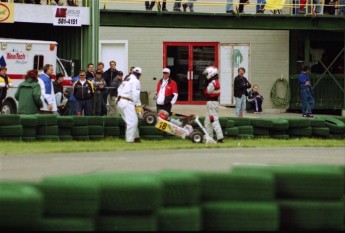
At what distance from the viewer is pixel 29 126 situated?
20.8 metres

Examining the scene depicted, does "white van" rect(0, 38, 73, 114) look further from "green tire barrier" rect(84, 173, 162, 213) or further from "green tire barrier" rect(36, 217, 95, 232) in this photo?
"green tire barrier" rect(36, 217, 95, 232)

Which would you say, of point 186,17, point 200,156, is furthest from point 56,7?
point 200,156

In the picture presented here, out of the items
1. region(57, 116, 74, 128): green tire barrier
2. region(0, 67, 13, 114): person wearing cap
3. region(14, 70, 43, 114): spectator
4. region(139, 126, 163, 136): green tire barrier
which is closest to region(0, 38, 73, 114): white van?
region(0, 67, 13, 114): person wearing cap

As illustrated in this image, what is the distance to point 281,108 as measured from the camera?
37.9m

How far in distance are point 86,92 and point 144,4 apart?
12.6 metres

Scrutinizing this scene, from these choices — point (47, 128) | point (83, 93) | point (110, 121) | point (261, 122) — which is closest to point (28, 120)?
point (47, 128)

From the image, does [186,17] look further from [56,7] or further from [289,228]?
[289,228]

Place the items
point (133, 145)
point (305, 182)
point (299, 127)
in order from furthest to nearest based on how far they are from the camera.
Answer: point (299, 127) → point (133, 145) → point (305, 182)

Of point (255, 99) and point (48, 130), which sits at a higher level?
point (255, 99)

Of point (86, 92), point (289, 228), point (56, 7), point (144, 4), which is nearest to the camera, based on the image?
point (289, 228)

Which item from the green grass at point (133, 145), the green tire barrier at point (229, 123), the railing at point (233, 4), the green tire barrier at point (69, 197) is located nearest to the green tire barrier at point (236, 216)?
the green tire barrier at point (69, 197)

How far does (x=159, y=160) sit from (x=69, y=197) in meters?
8.12

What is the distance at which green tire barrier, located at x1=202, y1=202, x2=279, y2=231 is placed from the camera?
1012 cm

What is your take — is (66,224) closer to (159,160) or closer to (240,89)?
(159,160)
